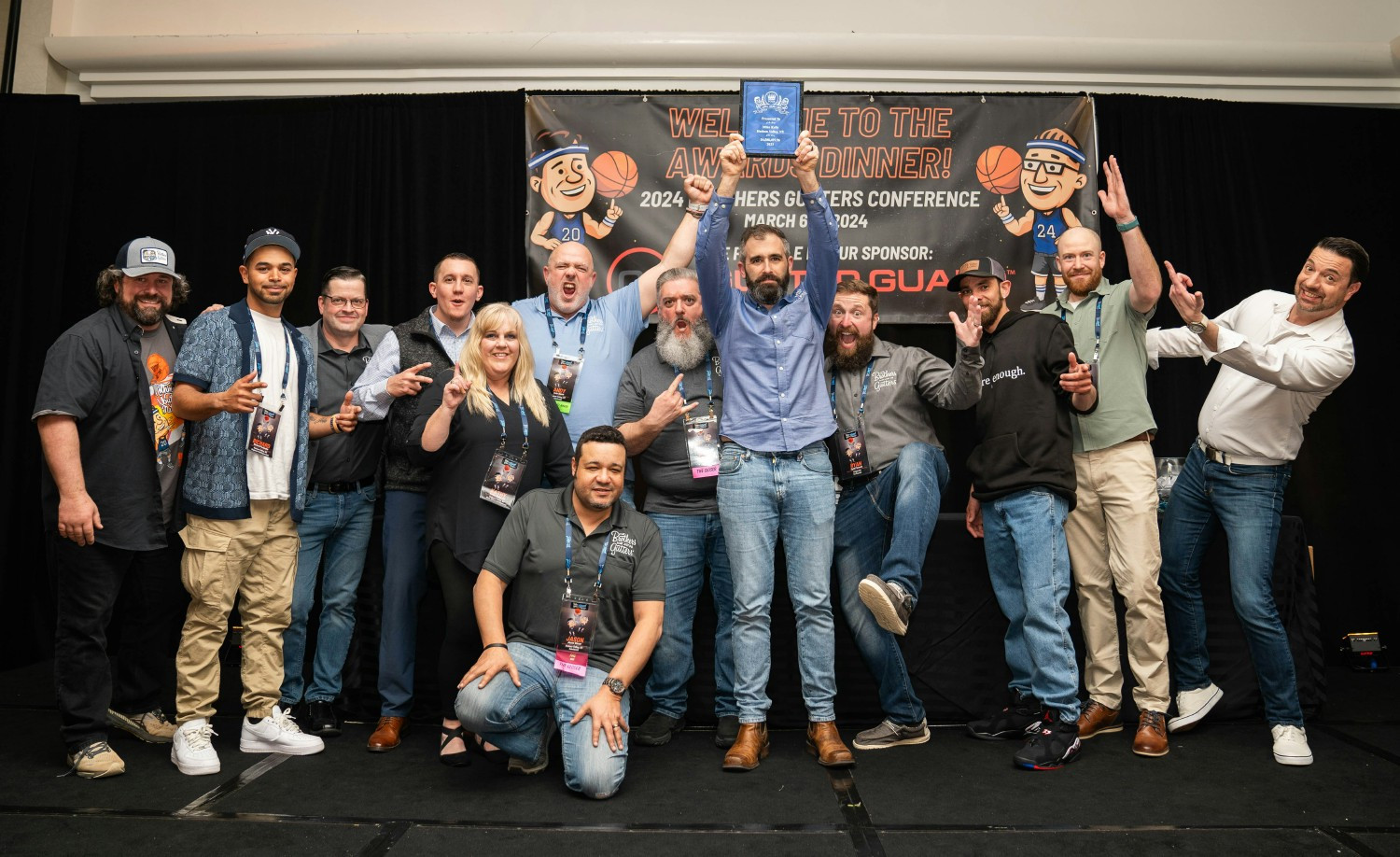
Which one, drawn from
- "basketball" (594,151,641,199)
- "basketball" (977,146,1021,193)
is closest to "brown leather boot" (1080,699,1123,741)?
"basketball" (977,146,1021,193)

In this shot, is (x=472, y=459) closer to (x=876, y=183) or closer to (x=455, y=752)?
(x=455, y=752)

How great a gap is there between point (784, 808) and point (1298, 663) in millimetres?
2125

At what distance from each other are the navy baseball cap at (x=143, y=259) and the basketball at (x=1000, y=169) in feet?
10.9

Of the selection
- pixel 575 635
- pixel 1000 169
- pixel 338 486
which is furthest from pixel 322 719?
pixel 1000 169

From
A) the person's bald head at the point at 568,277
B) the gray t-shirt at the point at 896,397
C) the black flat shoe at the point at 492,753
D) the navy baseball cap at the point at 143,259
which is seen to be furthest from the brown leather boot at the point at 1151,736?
the navy baseball cap at the point at 143,259

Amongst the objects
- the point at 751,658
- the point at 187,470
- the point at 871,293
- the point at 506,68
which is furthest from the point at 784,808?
the point at 506,68

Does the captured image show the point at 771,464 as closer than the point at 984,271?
Yes

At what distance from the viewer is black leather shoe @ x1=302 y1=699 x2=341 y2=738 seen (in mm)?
3330

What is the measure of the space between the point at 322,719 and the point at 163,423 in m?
1.11

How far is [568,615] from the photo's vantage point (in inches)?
113

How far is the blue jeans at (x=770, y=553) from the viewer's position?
9.80ft

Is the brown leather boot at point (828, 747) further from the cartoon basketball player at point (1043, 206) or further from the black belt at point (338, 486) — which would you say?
the cartoon basketball player at point (1043, 206)

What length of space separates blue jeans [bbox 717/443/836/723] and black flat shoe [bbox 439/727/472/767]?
0.85m

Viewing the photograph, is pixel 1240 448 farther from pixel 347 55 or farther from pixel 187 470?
pixel 347 55
